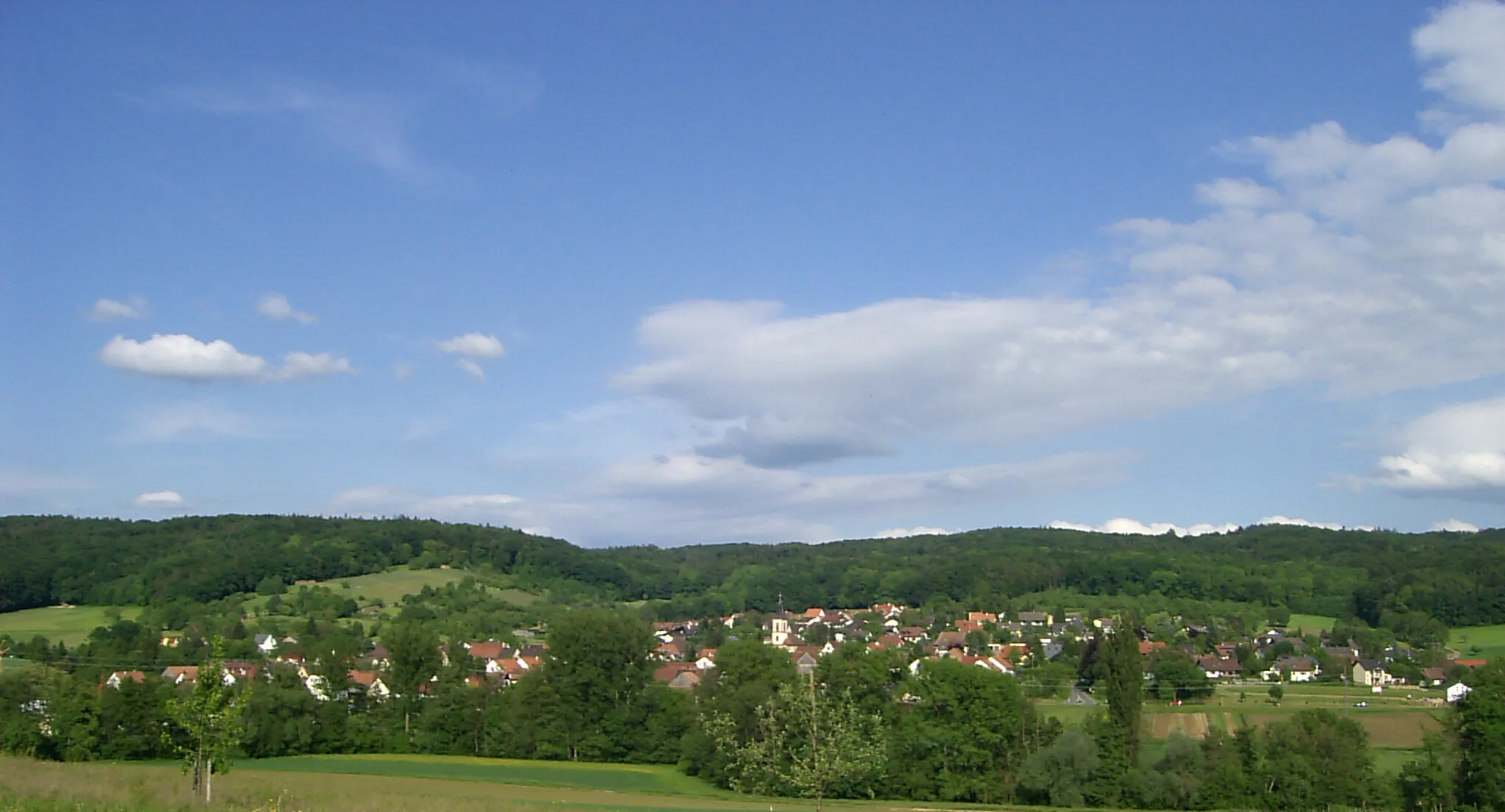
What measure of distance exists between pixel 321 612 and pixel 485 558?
51.9 m

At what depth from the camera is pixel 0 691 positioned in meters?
55.8

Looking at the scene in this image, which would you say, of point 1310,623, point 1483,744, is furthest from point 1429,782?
point 1310,623

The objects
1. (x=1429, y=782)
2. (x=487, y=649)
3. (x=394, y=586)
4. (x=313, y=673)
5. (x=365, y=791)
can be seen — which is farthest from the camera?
(x=394, y=586)

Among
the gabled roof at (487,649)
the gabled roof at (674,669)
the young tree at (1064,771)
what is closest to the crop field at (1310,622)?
the gabled roof at (674,669)

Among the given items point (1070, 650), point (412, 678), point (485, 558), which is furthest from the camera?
point (485, 558)

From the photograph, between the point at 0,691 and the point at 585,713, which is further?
the point at 585,713

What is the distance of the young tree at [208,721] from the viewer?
2783cm

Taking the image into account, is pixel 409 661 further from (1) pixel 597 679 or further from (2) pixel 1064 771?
(2) pixel 1064 771

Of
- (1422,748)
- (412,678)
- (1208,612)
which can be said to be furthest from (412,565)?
(1422,748)

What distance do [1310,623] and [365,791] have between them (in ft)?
393

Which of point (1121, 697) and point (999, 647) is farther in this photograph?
point (999, 647)

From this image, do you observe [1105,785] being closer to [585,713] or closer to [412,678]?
[585,713]

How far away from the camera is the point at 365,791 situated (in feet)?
117

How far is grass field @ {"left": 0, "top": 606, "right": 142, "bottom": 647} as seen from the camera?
305 ft
